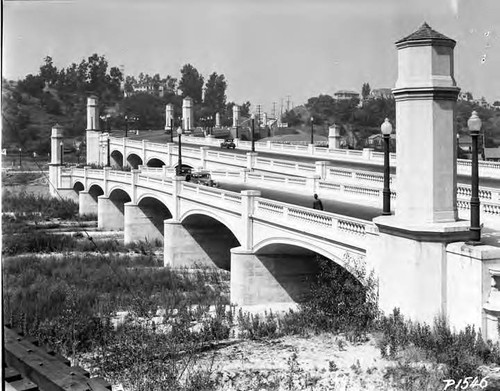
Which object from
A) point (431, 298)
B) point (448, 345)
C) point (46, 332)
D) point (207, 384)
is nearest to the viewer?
point (207, 384)

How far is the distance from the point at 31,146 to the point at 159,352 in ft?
147

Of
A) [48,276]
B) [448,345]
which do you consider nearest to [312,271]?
[48,276]

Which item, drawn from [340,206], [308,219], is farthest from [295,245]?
[340,206]

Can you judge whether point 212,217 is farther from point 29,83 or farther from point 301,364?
point 301,364

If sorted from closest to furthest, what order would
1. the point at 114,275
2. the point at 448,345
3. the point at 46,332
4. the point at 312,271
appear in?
the point at 448,345
the point at 46,332
the point at 312,271
the point at 114,275

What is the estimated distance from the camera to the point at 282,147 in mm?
51031

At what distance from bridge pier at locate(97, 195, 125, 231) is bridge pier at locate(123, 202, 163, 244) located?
7.50m

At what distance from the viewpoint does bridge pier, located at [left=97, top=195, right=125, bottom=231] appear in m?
48.2

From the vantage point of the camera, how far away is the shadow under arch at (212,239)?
3278 cm

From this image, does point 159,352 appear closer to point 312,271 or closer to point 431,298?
point 431,298

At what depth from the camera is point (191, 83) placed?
126 m

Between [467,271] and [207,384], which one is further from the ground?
[467,271]

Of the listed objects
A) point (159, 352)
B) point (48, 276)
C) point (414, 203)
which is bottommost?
point (48, 276)

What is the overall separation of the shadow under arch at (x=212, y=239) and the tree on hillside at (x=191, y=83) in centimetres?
9393
